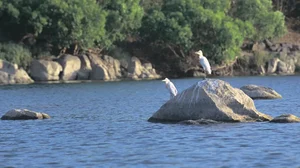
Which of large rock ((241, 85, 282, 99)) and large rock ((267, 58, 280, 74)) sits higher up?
large rock ((241, 85, 282, 99))

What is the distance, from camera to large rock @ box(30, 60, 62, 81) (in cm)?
7075

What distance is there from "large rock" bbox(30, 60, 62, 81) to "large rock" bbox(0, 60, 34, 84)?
1589mm

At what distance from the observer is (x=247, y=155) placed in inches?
853

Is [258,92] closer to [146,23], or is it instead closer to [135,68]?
[135,68]

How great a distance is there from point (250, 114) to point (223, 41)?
49.4 meters

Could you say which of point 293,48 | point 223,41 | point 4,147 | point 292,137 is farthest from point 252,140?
point 293,48

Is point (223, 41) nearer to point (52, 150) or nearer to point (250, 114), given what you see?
point (250, 114)

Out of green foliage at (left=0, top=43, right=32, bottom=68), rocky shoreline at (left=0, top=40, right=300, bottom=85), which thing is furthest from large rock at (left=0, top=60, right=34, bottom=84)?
green foliage at (left=0, top=43, right=32, bottom=68)

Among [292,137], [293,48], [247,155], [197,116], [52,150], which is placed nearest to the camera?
[247,155]

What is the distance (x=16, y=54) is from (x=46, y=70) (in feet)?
10.7

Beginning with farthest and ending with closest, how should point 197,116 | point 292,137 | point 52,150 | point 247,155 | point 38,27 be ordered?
point 38,27
point 197,116
point 292,137
point 52,150
point 247,155

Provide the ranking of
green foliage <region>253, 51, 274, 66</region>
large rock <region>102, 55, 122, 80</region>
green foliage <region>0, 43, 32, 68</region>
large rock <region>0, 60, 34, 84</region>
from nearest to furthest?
large rock <region>0, 60, 34, 84</region> < green foliage <region>0, 43, 32, 68</region> < large rock <region>102, 55, 122, 80</region> < green foliage <region>253, 51, 274, 66</region>

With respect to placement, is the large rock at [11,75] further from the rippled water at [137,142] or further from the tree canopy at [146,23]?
the rippled water at [137,142]

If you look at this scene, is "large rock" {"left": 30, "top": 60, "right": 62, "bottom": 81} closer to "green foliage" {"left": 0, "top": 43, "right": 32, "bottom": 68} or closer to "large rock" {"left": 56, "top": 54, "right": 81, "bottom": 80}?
"large rock" {"left": 56, "top": 54, "right": 81, "bottom": 80}
